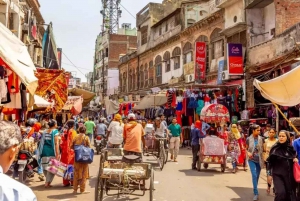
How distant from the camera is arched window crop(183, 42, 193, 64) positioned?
27.2 metres

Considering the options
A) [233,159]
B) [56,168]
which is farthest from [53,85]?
[233,159]

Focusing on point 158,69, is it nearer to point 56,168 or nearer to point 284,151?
point 56,168

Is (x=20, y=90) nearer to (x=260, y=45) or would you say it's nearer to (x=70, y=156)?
(x=70, y=156)

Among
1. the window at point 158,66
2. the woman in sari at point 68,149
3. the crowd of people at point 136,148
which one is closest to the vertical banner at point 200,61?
the window at point 158,66

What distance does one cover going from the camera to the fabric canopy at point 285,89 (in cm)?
705

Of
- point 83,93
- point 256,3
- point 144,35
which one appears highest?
point 144,35

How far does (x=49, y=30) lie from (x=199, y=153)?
7.03 metres

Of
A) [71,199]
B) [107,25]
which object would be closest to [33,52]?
[71,199]

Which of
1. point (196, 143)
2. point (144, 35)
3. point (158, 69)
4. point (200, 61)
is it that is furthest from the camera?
point (144, 35)

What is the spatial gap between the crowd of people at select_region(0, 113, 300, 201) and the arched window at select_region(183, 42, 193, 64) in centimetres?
1315

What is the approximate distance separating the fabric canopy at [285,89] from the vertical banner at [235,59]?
11.7 metres

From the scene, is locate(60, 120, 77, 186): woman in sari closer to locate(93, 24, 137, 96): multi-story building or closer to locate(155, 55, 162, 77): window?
locate(155, 55, 162, 77): window

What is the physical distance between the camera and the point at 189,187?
9102 mm

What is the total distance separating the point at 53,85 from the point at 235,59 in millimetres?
11351
